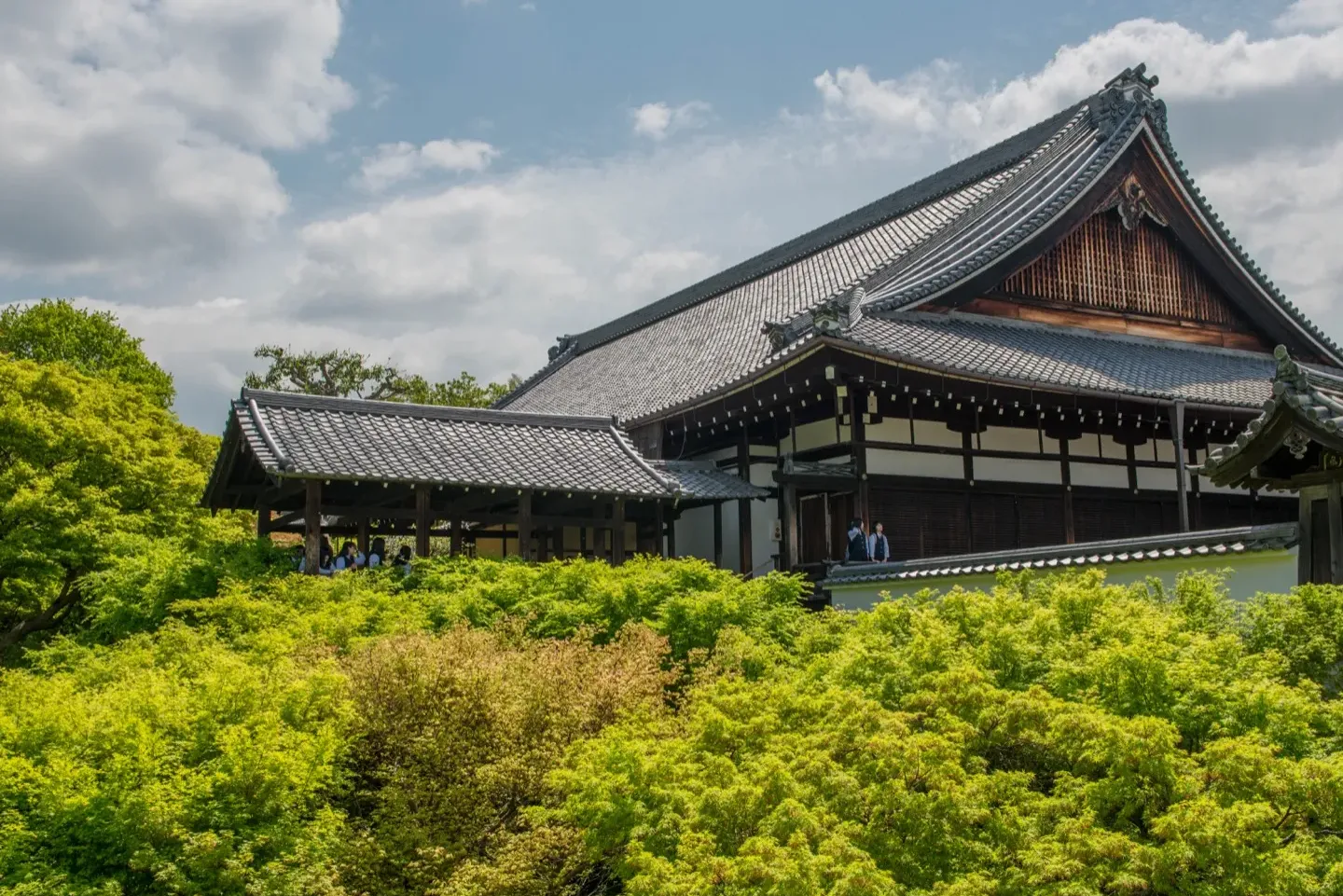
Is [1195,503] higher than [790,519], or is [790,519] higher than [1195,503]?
[1195,503]

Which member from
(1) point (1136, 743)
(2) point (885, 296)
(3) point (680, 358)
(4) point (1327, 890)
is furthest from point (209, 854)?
(3) point (680, 358)

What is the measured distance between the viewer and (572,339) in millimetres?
41375

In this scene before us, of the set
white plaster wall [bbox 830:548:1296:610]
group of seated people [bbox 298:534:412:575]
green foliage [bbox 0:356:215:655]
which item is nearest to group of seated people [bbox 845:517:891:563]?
white plaster wall [bbox 830:548:1296:610]

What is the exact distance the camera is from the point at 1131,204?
23.7 metres

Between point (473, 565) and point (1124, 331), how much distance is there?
1476cm

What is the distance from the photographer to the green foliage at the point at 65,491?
2088 cm

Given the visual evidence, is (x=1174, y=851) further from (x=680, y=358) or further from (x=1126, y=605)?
(x=680, y=358)

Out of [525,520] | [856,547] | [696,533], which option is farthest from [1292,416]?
[696,533]

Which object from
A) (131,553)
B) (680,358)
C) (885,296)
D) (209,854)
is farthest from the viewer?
(680,358)

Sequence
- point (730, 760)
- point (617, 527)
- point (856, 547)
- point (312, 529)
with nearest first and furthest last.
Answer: point (730, 760)
point (312, 529)
point (856, 547)
point (617, 527)

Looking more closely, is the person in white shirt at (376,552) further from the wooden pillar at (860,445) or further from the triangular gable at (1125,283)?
the triangular gable at (1125,283)

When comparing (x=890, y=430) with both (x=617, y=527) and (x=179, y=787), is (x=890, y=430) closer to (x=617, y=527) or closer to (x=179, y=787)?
(x=617, y=527)

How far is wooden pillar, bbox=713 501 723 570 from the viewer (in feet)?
70.6

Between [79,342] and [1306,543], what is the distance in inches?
1537
